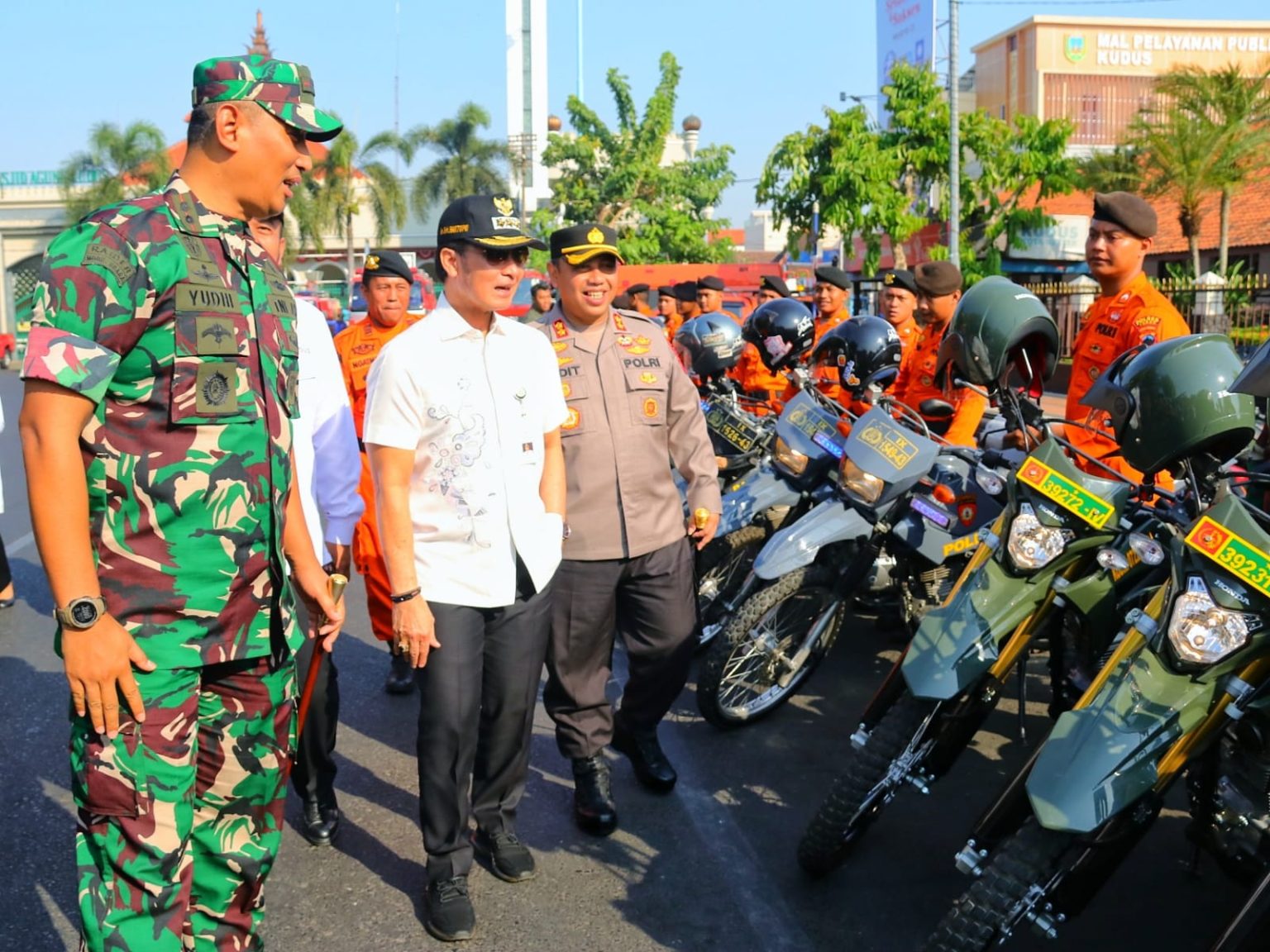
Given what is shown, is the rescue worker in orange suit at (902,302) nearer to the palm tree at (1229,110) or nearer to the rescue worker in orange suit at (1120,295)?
the rescue worker in orange suit at (1120,295)

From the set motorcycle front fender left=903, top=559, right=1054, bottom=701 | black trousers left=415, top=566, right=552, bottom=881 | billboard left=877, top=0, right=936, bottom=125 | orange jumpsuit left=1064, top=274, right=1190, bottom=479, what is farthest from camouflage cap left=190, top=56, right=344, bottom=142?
billboard left=877, top=0, right=936, bottom=125

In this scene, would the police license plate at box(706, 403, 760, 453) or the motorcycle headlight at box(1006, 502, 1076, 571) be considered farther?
A: the police license plate at box(706, 403, 760, 453)

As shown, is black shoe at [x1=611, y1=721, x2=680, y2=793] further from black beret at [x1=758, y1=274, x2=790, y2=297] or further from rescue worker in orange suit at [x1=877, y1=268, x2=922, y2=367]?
black beret at [x1=758, y1=274, x2=790, y2=297]

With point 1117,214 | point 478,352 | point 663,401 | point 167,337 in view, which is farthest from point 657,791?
point 1117,214

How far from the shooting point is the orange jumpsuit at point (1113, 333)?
4.05 metres

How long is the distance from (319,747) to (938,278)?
12.3 feet

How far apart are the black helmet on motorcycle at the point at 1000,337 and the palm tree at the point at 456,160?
43.6 metres

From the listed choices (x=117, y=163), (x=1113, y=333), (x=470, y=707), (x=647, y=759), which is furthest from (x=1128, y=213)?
(x=117, y=163)

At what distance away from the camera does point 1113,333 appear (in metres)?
4.42

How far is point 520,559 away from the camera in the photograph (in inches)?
122

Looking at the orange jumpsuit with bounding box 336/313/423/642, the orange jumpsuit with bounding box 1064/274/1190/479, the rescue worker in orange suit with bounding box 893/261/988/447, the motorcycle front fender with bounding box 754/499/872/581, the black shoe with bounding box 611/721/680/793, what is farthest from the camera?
the rescue worker in orange suit with bounding box 893/261/988/447

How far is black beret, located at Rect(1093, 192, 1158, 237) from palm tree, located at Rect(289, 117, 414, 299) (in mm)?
40389

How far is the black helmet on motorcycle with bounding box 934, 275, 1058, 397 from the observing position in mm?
3398

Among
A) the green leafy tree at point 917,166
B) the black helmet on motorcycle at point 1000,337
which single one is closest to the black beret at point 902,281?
the black helmet on motorcycle at point 1000,337
